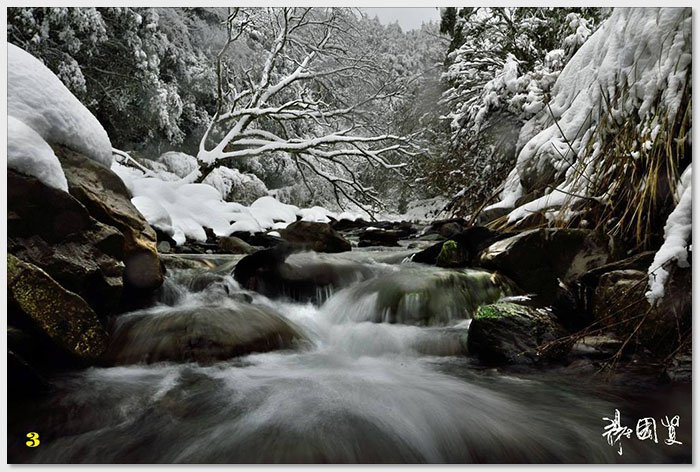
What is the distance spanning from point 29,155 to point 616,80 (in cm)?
258

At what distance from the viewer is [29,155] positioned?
1.64 meters

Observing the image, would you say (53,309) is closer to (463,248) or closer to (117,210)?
(117,210)

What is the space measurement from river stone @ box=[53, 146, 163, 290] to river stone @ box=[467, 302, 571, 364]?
70.3 inches

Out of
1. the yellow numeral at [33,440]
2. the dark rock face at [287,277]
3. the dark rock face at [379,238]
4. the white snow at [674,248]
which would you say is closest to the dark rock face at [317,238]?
the dark rock face at [379,238]

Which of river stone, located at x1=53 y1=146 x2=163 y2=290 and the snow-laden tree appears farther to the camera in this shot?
the snow-laden tree

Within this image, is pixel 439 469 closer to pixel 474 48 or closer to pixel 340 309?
pixel 340 309

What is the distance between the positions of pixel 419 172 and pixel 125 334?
5333mm

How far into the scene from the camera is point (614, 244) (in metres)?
2.13

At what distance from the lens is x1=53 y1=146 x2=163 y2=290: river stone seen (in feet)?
7.16

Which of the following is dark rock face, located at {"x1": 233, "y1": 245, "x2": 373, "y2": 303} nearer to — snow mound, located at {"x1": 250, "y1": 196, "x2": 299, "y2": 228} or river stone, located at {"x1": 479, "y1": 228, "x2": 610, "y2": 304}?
river stone, located at {"x1": 479, "y1": 228, "x2": 610, "y2": 304}
